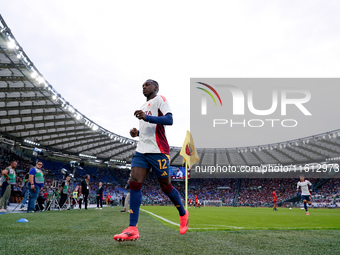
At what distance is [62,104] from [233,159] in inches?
1362

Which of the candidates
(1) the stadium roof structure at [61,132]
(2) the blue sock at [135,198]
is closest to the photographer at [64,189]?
(1) the stadium roof structure at [61,132]

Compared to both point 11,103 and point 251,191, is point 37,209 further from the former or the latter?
point 251,191

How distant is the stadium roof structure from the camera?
62.3 ft

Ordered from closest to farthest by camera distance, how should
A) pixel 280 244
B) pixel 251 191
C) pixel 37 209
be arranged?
pixel 280 244 → pixel 37 209 → pixel 251 191

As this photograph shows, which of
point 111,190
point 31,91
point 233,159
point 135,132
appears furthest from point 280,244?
point 233,159

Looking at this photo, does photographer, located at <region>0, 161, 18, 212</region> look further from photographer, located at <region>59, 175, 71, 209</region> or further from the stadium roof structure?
the stadium roof structure

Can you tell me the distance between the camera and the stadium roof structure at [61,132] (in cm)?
1900

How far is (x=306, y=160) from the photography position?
4469 centimetres

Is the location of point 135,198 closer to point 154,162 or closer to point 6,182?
point 154,162

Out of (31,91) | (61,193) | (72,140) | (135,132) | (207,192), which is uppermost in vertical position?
(31,91)

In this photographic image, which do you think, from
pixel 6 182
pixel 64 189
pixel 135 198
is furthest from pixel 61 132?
pixel 135 198

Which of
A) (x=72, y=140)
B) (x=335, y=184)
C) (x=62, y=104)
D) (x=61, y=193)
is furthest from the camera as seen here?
(x=335, y=184)

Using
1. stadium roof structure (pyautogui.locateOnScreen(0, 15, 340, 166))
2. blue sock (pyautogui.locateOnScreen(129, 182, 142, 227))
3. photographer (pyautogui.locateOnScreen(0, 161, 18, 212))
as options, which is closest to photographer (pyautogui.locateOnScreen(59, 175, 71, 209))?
photographer (pyautogui.locateOnScreen(0, 161, 18, 212))

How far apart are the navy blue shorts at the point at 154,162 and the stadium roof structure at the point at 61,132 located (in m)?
14.6
